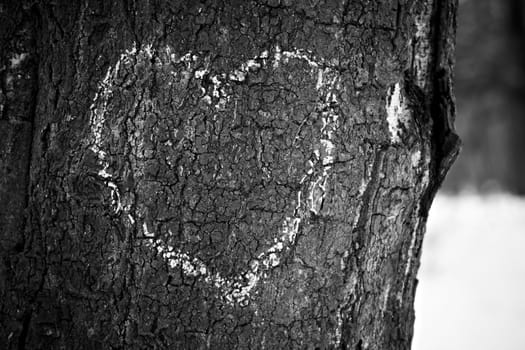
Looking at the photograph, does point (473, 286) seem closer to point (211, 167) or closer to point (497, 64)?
point (211, 167)

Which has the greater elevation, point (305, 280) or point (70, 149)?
point (70, 149)

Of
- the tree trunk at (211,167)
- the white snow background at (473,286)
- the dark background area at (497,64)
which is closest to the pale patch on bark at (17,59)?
the tree trunk at (211,167)

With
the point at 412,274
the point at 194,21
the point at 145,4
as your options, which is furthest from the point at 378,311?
the point at 145,4

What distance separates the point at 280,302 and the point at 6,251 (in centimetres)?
81

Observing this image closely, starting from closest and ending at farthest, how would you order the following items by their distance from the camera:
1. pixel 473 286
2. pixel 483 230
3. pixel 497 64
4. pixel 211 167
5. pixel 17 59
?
pixel 211 167
pixel 17 59
pixel 473 286
pixel 483 230
pixel 497 64

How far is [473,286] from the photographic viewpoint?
4262mm

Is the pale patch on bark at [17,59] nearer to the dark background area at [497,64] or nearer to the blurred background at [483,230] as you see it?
the blurred background at [483,230]

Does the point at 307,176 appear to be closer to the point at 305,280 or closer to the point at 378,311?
the point at 305,280

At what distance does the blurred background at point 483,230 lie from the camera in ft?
12.0

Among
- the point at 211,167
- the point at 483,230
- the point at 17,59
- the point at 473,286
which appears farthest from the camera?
the point at 483,230

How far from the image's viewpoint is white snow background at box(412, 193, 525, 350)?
3.53 metres

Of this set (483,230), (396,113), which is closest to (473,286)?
(483,230)

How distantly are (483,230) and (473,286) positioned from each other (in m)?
1.56

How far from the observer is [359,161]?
145 centimetres
